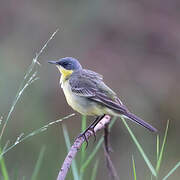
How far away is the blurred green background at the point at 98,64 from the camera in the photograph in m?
8.64

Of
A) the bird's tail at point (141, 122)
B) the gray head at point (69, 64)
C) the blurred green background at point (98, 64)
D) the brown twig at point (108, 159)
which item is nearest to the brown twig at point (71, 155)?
the brown twig at point (108, 159)

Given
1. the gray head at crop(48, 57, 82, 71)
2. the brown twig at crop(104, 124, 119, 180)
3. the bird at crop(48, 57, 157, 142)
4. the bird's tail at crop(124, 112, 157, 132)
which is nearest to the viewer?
the brown twig at crop(104, 124, 119, 180)

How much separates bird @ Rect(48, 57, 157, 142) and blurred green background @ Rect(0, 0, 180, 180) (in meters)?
2.59

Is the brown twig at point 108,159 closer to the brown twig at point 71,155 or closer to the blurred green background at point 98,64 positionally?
the brown twig at point 71,155

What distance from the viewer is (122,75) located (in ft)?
34.1

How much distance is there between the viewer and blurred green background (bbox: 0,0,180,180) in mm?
8641

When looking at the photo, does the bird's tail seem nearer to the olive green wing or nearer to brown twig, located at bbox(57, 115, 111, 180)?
the olive green wing

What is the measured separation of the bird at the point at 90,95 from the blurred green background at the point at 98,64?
102 inches

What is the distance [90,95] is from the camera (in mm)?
4934

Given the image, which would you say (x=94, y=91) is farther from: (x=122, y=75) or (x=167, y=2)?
(x=167, y=2)

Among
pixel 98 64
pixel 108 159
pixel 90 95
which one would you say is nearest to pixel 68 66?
pixel 90 95

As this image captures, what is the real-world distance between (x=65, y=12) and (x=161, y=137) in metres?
3.23

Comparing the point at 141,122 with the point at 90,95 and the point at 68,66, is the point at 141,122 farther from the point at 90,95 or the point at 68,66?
the point at 68,66

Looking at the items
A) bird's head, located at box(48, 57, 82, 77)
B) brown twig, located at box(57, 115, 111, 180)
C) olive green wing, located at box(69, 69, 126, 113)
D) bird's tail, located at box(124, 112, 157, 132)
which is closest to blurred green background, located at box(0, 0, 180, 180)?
bird's head, located at box(48, 57, 82, 77)
